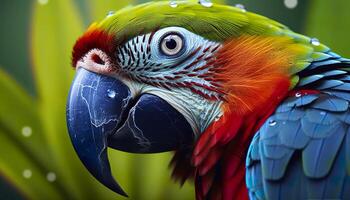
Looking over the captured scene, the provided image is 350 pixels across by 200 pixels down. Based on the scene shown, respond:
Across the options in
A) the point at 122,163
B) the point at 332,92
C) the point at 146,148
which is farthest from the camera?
the point at 122,163

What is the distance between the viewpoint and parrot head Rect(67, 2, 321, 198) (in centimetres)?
84

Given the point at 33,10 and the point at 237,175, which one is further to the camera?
the point at 33,10

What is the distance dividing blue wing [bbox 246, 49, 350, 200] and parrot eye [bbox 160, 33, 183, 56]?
0.67ft

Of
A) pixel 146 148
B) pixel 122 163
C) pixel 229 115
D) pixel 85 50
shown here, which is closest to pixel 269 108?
pixel 229 115

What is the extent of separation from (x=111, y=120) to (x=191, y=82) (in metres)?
0.15

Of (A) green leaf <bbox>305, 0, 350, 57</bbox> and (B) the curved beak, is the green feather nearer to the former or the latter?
(B) the curved beak

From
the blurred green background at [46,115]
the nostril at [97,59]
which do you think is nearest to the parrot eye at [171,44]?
the nostril at [97,59]

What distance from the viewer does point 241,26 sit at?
2.81 ft

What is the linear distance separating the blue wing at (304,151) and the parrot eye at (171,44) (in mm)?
203

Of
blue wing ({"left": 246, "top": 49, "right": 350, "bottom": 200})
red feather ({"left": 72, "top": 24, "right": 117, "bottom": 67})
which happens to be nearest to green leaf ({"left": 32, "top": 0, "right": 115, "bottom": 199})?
red feather ({"left": 72, "top": 24, "right": 117, "bottom": 67})

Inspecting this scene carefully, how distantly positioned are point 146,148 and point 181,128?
0.23 ft

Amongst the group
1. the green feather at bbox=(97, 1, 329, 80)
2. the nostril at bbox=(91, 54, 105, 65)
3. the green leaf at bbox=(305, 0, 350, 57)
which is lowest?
the nostril at bbox=(91, 54, 105, 65)

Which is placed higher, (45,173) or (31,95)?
(31,95)

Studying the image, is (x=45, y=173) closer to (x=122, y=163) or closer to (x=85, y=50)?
(x=122, y=163)
